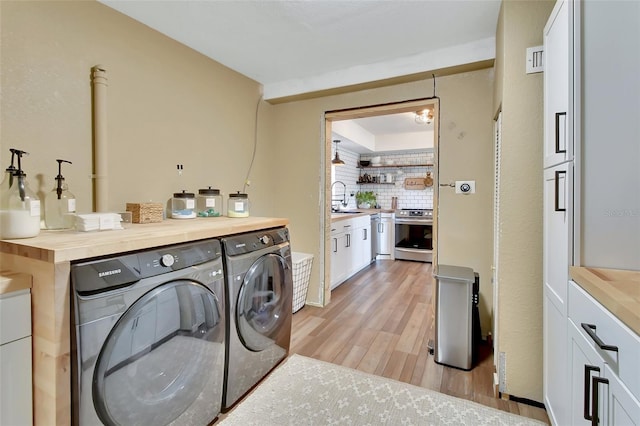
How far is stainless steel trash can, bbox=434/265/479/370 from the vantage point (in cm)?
203

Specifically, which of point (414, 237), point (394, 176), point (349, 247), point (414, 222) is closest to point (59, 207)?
point (349, 247)

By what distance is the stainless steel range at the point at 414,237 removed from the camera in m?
5.27

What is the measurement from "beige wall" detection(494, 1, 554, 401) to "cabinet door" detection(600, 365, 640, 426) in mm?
841

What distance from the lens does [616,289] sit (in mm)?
869

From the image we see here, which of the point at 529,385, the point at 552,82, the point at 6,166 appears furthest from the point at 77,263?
the point at 529,385

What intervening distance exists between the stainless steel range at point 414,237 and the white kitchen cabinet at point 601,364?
422 centimetres

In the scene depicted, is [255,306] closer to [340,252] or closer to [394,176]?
[340,252]

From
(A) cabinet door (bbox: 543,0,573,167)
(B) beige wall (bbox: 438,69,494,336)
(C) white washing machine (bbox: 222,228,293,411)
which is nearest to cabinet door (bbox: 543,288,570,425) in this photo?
(A) cabinet door (bbox: 543,0,573,167)

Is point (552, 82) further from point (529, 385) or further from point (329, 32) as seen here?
point (529, 385)

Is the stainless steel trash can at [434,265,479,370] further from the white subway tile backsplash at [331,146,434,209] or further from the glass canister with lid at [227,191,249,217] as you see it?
the white subway tile backsplash at [331,146,434,209]

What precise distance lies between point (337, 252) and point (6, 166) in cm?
302

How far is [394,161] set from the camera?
625cm

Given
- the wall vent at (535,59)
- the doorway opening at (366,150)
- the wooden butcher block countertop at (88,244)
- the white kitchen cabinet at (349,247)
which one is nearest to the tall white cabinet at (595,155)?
the wall vent at (535,59)

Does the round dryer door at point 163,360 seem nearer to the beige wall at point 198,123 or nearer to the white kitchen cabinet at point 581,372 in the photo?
the beige wall at point 198,123
